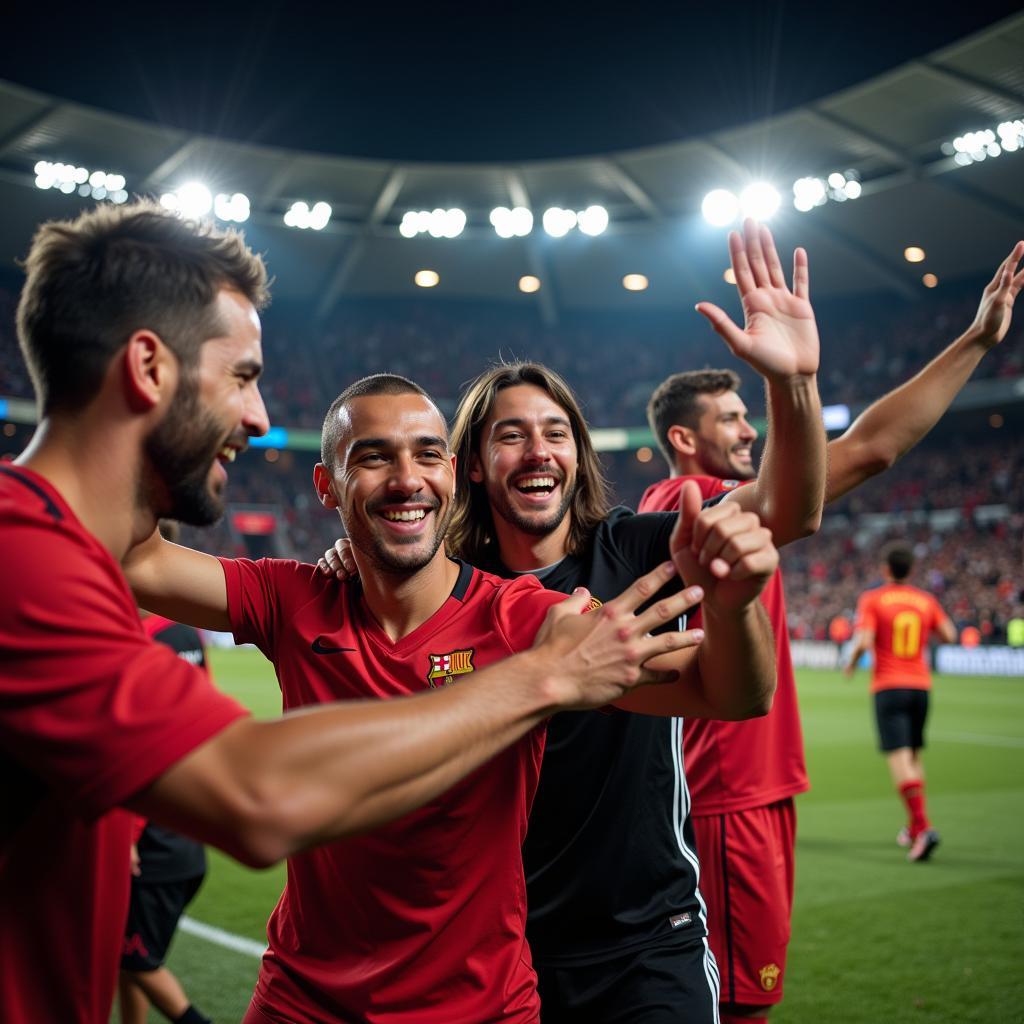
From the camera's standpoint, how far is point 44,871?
172cm

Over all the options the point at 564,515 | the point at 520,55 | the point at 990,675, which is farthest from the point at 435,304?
the point at 564,515

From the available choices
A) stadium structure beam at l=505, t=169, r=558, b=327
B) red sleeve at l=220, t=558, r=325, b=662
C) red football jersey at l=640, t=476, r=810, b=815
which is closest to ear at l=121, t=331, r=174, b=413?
red sleeve at l=220, t=558, r=325, b=662

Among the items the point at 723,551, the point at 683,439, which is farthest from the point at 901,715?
the point at 723,551

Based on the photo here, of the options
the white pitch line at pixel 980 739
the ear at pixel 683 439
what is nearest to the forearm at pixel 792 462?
the ear at pixel 683 439

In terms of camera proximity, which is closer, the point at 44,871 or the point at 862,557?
the point at 44,871

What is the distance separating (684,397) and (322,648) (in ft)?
9.60

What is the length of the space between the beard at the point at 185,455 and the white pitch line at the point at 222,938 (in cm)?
506

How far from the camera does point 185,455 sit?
188 centimetres

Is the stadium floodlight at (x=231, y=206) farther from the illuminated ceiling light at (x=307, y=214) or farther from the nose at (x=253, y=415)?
the nose at (x=253, y=415)

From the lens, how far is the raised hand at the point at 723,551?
2.02 meters

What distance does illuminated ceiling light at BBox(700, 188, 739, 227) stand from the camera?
32.2 meters

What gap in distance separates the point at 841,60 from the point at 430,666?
24104 mm

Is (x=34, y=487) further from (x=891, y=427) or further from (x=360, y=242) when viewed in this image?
(x=360, y=242)

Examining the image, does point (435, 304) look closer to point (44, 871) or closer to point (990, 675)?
point (990, 675)
